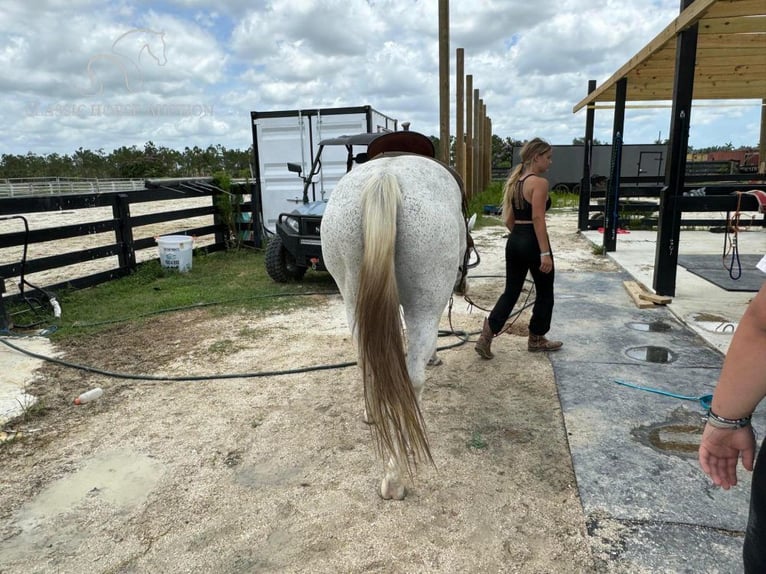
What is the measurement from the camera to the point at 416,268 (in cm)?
205

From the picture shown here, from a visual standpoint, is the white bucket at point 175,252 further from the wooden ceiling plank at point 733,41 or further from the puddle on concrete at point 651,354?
the wooden ceiling plank at point 733,41

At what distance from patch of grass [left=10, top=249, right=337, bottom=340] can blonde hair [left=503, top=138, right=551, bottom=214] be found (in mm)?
2874

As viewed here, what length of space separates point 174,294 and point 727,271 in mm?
7062

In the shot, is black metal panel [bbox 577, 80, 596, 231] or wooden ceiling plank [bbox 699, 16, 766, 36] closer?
wooden ceiling plank [bbox 699, 16, 766, 36]

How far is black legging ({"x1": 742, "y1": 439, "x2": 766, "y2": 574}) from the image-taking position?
3.11 feet

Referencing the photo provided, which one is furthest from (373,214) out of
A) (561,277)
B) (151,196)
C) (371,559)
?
(151,196)

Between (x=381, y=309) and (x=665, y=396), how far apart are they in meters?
2.13

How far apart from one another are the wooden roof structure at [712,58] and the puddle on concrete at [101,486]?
17.1ft

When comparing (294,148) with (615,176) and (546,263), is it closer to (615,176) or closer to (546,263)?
(615,176)

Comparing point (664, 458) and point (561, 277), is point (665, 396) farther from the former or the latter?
point (561, 277)

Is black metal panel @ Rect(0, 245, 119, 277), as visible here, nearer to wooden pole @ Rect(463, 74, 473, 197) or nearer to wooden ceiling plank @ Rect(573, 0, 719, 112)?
Result: wooden ceiling plank @ Rect(573, 0, 719, 112)

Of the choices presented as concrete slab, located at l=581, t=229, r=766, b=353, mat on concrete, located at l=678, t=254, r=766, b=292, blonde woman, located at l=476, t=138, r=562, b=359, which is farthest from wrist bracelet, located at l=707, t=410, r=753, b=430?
mat on concrete, located at l=678, t=254, r=766, b=292

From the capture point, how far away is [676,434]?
101 inches

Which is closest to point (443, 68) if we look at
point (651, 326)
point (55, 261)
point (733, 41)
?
point (733, 41)
